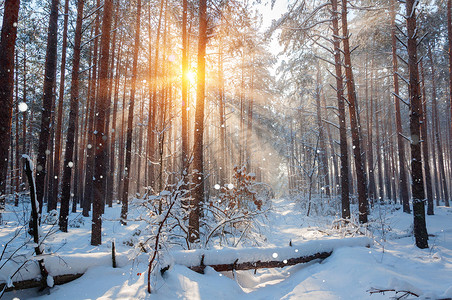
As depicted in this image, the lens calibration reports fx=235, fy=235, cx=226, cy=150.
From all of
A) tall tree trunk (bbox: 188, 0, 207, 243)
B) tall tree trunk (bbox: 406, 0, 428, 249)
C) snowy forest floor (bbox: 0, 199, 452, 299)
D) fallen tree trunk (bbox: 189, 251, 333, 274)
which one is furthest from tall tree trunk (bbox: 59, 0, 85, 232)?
tall tree trunk (bbox: 406, 0, 428, 249)

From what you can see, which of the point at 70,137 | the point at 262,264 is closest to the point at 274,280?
the point at 262,264

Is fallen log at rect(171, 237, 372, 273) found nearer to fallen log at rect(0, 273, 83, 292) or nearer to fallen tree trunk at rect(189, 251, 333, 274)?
fallen tree trunk at rect(189, 251, 333, 274)

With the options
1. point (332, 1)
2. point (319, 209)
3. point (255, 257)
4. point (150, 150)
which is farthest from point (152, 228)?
point (319, 209)

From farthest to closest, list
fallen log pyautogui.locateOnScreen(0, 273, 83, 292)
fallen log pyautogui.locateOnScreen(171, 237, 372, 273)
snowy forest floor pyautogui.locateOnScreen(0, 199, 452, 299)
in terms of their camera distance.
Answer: fallen log pyautogui.locateOnScreen(171, 237, 372, 273) → snowy forest floor pyautogui.locateOnScreen(0, 199, 452, 299) → fallen log pyautogui.locateOnScreen(0, 273, 83, 292)

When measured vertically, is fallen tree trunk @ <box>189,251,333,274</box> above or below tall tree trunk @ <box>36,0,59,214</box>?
below

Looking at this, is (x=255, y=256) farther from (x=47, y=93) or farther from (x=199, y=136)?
(x=47, y=93)

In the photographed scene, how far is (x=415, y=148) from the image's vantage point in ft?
21.6

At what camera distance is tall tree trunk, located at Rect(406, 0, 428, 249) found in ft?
21.0

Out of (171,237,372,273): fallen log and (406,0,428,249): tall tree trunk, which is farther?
(406,0,428,249): tall tree trunk

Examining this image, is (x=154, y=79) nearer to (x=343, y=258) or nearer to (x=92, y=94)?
(x=92, y=94)

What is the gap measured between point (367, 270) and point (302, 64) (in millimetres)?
17381

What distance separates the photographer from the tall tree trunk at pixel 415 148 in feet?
21.0

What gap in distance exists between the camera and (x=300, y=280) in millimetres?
4191

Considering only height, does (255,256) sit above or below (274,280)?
above
